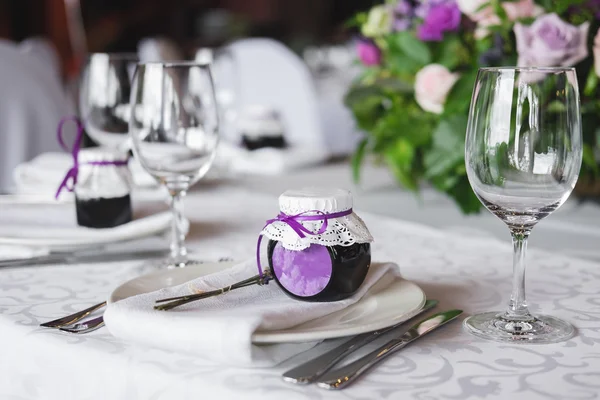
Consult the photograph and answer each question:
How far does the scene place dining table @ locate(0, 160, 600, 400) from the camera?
503mm

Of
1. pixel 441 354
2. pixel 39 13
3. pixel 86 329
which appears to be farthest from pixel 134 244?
pixel 39 13

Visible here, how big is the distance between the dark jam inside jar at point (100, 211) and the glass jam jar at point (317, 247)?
0.37 meters

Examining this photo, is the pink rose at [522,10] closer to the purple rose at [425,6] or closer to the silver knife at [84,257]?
the purple rose at [425,6]

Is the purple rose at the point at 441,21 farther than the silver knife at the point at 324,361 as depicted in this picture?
Yes

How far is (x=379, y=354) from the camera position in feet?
1.75

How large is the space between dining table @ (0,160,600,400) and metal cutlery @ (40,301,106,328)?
2cm

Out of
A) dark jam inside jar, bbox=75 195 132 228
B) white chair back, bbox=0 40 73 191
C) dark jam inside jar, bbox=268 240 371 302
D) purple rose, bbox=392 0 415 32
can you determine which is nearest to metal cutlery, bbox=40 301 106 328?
dark jam inside jar, bbox=268 240 371 302

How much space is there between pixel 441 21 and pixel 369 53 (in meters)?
0.24

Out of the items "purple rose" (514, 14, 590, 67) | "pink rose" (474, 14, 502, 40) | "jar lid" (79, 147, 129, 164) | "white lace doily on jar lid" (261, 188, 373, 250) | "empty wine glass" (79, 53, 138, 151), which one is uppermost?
"pink rose" (474, 14, 502, 40)

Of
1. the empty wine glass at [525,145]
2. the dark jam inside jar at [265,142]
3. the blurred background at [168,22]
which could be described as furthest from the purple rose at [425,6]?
the blurred background at [168,22]

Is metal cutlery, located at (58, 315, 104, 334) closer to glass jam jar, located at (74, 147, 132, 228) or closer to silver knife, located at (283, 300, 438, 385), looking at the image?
silver knife, located at (283, 300, 438, 385)

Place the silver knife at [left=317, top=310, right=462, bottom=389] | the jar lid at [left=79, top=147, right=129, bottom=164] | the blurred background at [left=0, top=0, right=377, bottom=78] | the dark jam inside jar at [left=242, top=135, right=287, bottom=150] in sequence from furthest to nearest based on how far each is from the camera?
the blurred background at [left=0, top=0, right=377, bottom=78] → the dark jam inside jar at [left=242, top=135, right=287, bottom=150] → the jar lid at [left=79, top=147, right=129, bottom=164] → the silver knife at [left=317, top=310, right=462, bottom=389]

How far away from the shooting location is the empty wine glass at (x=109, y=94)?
1165 millimetres

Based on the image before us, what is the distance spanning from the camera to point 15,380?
607 millimetres
